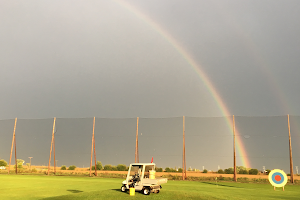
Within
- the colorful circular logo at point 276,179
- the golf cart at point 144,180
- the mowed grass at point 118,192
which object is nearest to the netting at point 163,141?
the mowed grass at point 118,192

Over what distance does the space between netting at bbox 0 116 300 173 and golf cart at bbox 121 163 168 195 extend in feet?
59.8

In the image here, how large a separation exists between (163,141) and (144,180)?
842 inches

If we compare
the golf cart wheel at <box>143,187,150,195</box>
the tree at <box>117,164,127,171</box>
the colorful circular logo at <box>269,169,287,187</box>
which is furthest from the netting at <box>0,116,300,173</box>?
the golf cart wheel at <box>143,187,150,195</box>

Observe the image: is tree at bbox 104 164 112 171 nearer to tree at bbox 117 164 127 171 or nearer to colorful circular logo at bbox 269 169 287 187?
tree at bbox 117 164 127 171

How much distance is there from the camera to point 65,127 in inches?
1495

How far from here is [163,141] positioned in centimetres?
3444

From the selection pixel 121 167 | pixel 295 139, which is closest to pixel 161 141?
pixel 121 167

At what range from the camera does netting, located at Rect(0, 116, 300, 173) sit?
3120 cm

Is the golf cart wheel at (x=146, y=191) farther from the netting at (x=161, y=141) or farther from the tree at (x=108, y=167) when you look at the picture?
the tree at (x=108, y=167)

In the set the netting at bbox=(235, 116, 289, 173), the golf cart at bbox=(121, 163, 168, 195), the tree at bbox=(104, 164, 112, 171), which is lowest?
the tree at bbox=(104, 164, 112, 171)

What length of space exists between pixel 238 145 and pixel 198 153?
490 centimetres

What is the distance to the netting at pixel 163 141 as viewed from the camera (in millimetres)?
31203

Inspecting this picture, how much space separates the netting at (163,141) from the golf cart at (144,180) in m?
18.2

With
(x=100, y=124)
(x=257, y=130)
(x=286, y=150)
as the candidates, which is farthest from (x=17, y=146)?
(x=286, y=150)
